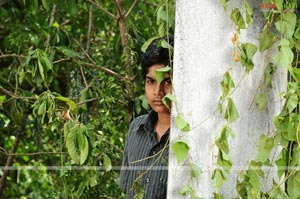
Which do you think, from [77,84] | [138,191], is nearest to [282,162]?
[138,191]

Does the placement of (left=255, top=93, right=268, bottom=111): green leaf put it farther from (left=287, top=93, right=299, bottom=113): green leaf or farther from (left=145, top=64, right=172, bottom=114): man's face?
(left=145, top=64, right=172, bottom=114): man's face

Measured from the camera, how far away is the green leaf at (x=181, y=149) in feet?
7.33

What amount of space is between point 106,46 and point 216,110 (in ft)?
8.87

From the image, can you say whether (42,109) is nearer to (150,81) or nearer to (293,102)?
(150,81)

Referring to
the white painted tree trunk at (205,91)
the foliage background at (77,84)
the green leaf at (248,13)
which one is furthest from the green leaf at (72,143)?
the green leaf at (248,13)

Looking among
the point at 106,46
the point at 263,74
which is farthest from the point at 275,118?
the point at 106,46

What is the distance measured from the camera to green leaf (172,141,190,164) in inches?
88.0

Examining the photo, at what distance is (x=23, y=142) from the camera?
5176 millimetres

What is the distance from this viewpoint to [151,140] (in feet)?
10.2

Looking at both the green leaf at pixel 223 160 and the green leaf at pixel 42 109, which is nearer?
the green leaf at pixel 223 160

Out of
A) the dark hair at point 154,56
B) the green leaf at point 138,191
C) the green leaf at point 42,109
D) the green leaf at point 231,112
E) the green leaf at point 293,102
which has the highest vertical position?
the dark hair at point 154,56

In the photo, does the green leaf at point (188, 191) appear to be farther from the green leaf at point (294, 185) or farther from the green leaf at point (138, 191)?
the green leaf at point (138, 191)

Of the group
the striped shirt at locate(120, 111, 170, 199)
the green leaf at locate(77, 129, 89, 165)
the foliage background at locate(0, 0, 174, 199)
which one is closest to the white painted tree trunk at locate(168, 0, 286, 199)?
the foliage background at locate(0, 0, 174, 199)

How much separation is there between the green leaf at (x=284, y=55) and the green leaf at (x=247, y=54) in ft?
0.20
